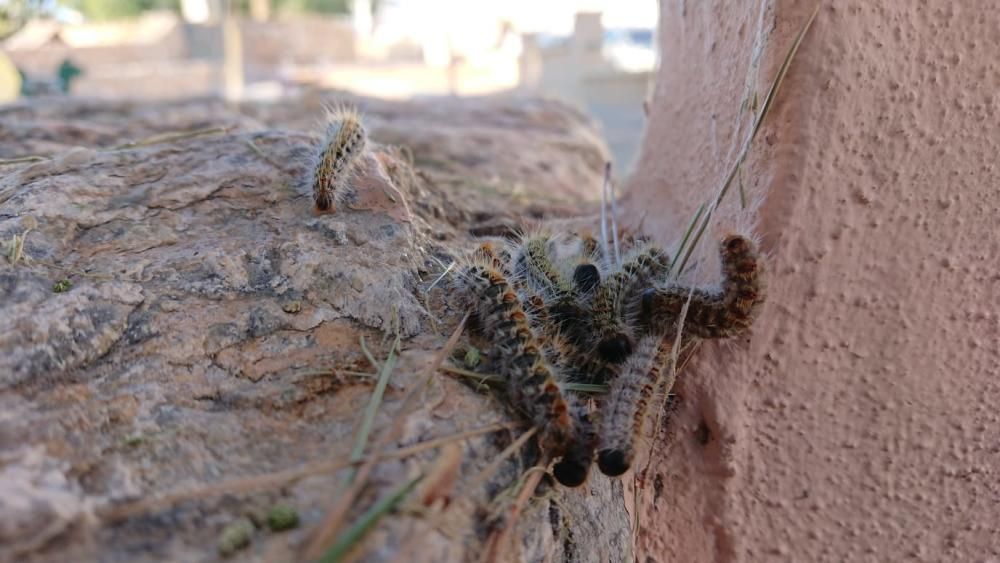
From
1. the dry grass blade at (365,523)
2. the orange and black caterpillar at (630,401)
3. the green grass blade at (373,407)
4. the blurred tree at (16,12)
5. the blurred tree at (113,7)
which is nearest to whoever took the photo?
the dry grass blade at (365,523)

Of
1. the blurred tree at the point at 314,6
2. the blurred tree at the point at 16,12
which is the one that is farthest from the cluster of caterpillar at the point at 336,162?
the blurred tree at the point at 314,6

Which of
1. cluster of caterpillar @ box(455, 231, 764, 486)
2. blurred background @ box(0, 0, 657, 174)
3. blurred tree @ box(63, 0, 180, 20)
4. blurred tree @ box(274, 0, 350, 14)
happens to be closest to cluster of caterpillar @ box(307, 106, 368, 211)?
cluster of caterpillar @ box(455, 231, 764, 486)

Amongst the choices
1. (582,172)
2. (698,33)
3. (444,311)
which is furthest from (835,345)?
(582,172)

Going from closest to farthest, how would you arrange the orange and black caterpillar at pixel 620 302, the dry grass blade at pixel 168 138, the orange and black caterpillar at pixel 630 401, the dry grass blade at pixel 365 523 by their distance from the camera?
the dry grass blade at pixel 365 523 → the orange and black caterpillar at pixel 630 401 → the orange and black caterpillar at pixel 620 302 → the dry grass blade at pixel 168 138

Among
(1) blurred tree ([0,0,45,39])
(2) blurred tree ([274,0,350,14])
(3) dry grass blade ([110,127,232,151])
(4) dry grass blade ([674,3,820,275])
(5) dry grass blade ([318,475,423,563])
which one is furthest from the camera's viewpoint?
(2) blurred tree ([274,0,350,14])

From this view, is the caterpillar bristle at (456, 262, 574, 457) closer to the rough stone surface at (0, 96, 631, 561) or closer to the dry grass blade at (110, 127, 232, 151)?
the rough stone surface at (0, 96, 631, 561)

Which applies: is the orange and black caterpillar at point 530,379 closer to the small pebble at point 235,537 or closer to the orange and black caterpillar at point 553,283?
the orange and black caterpillar at point 553,283

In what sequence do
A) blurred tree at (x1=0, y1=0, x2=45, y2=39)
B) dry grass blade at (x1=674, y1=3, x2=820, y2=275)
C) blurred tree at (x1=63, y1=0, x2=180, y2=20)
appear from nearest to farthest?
dry grass blade at (x1=674, y1=3, x2=820, y2=275) < blurred tree at (x1=0, y1=0, x2=45, y2=39) < blurred tree at (x1=63, y1=0, x2=180, y2=20)
